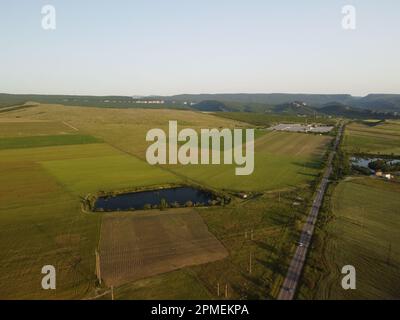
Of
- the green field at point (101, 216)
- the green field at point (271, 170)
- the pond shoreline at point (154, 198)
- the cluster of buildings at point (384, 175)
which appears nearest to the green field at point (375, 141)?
the green field at point (271, 170)

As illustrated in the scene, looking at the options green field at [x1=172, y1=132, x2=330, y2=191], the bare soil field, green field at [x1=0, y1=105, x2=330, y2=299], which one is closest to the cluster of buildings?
green field at [x1=172, y1=132, x2=330, y2=191]

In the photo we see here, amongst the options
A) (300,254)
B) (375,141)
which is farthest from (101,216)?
(375,141)

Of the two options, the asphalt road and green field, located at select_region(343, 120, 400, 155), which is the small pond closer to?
the asphalt road

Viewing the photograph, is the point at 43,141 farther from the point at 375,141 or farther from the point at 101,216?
the point at 375,141

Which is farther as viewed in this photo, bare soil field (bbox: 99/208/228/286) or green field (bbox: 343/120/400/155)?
green field (bbox: 343/120/400/155)

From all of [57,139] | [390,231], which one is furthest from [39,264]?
[57,139]

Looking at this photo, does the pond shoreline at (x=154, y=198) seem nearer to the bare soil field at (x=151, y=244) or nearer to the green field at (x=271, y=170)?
Answer: the bare soil field at (x=151, y=244)

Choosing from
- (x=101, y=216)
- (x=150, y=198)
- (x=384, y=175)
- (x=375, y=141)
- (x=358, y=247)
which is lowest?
(x=358, y=247)
